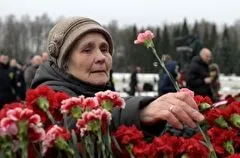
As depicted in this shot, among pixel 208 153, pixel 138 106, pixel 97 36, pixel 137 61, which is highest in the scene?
pixel 97 36

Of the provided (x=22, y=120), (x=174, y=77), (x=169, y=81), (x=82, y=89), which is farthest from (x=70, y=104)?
(x=169, y=81)

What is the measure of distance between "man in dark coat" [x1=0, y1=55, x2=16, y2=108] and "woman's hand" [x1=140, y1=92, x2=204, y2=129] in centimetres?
947

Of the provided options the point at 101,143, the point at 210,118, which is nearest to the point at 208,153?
the point at 210,118

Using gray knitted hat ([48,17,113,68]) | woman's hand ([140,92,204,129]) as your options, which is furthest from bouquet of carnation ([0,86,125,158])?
gray knitted hat ([48,17,113,68])

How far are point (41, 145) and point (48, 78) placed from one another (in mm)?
814

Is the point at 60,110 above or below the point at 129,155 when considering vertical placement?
above

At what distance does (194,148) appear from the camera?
1.45m

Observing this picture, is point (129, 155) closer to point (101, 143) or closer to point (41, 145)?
point (101, 143)

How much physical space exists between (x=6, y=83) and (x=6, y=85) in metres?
0.04

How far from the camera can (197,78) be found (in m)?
8.80

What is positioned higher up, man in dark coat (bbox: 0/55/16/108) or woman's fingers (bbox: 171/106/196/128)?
woman's fingers (bbox: 171/106/196/128)

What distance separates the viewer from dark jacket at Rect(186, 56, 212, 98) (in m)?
8.75

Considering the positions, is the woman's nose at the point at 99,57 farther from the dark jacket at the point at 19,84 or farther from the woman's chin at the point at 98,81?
the dark jacket at the point at 19,84

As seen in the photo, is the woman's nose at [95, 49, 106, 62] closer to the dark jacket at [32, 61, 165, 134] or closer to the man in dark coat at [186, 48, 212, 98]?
the dark jacket at [32, 61, 165, 134]
